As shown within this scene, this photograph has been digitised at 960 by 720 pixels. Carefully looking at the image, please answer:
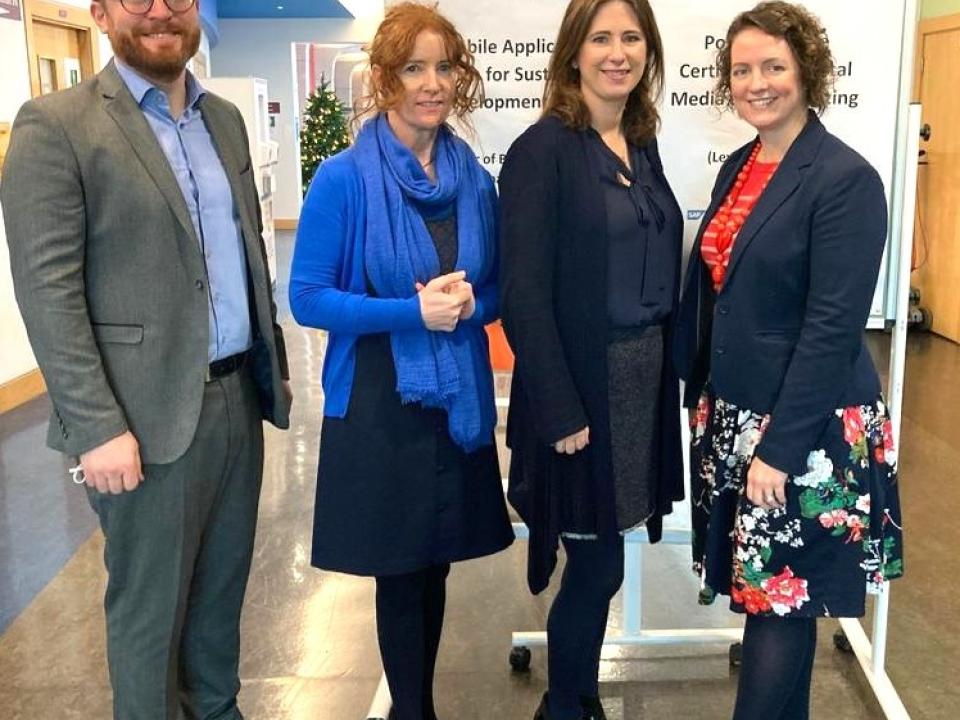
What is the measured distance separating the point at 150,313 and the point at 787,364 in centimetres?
114

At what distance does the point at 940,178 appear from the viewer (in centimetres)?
691

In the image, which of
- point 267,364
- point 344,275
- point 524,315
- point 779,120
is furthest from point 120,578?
point 779,120

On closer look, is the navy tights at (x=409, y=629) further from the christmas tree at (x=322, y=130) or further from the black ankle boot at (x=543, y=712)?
the christmas tree at (x=322, y=130)

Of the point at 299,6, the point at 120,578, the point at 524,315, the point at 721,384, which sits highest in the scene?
the point at 299,6

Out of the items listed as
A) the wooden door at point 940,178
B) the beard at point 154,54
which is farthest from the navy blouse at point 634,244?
the wooden door at point 940,178

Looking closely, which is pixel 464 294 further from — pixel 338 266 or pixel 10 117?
pixel 10 117

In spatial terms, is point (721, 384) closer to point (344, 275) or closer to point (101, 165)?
point (344, 275)

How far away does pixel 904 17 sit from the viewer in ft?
7.17

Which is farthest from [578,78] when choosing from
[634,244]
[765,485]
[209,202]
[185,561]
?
[185,561]

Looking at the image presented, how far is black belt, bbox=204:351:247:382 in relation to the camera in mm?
1788

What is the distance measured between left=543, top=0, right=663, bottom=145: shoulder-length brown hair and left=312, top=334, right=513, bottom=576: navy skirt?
575 millimetres

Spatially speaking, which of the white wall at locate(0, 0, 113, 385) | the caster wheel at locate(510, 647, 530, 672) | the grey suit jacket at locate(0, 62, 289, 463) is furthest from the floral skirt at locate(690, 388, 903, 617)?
the white wall at locate(0, 0, 113, 385)

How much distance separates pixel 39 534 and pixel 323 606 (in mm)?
1326

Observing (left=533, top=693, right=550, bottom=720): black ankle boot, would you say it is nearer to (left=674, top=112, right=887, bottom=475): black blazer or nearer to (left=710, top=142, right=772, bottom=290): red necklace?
(left=674, top=112, right=887, bottom=475): black blazer
